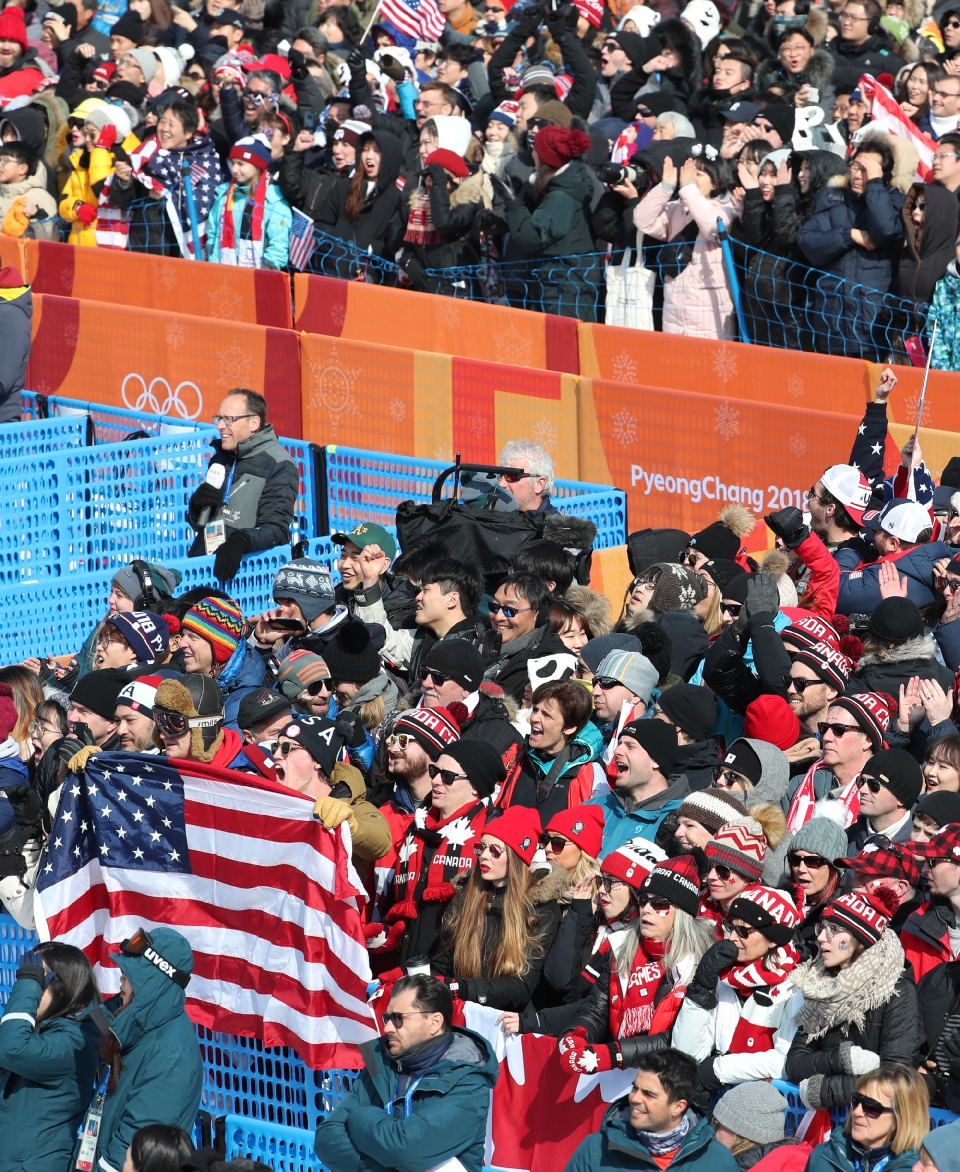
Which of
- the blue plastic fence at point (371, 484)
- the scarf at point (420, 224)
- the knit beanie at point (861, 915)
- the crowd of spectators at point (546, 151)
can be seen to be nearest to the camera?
the knit beanie at point (861, 915)

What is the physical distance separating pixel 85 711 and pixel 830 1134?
4855mm

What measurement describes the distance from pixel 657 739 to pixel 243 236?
34.2 feet

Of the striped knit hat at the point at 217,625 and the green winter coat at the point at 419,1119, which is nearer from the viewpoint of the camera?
the green winter coat at the point at 419,1119

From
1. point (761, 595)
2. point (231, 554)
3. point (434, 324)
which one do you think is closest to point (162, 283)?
point (434, 324)

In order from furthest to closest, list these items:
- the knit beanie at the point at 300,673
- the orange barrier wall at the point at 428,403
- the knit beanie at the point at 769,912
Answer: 1. the orange barrier wall at the point at 428,403
2. the knit beanie at the point at 300,673
3. the knit beanie at the point at 769,912

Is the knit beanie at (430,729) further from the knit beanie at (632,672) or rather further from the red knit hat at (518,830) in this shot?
the red knit hat at (518,830)

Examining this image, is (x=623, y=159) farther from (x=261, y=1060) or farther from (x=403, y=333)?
(x=261, y=1060)

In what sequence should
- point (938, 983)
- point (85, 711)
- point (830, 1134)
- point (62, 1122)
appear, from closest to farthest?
point (830, 1134)
point (938, 983)
point (62, 1122)
point (85, 711)

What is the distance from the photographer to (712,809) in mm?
8312

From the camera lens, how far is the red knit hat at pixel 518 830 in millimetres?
8148

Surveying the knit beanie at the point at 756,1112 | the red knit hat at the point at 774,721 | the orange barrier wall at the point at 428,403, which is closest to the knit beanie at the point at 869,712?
the red knit hat at the point at 774,721

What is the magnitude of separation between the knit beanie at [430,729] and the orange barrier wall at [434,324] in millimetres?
7070

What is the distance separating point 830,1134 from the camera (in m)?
6.92

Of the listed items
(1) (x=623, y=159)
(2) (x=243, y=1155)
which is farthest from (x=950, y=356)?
(2) (x=243, y=1155)
